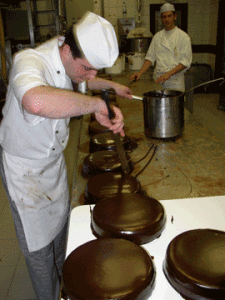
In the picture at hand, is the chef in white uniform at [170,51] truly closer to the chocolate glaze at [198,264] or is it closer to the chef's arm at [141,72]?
the chef's arm at [141,72]

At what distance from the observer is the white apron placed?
141 centimetres

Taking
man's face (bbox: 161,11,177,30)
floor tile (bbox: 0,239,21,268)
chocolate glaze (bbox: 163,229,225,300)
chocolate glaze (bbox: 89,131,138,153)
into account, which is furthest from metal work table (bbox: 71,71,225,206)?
man's face (bbox: 161,11,177,30)

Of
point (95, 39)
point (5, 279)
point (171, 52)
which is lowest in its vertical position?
point (5, 279)

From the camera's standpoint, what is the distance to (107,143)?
1799 millimetres

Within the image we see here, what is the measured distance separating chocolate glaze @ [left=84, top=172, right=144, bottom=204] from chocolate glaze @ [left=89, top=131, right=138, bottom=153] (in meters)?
0.46

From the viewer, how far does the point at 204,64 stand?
25.5ft

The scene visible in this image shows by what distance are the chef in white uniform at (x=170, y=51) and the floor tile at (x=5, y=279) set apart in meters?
2.43

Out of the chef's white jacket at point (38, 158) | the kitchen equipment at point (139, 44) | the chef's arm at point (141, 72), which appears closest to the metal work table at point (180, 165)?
the chef's white jacket at point (38, 158)

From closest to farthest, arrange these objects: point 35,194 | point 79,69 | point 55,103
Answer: point 55,103 → point 79,69 → point 35,194

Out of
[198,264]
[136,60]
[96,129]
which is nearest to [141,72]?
[96,129]

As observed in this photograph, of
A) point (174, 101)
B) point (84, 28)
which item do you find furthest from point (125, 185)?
point (174, 101)

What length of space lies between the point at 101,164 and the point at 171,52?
2517mm

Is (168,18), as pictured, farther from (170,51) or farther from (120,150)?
(120,150)

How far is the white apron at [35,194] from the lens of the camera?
4.61 ft
